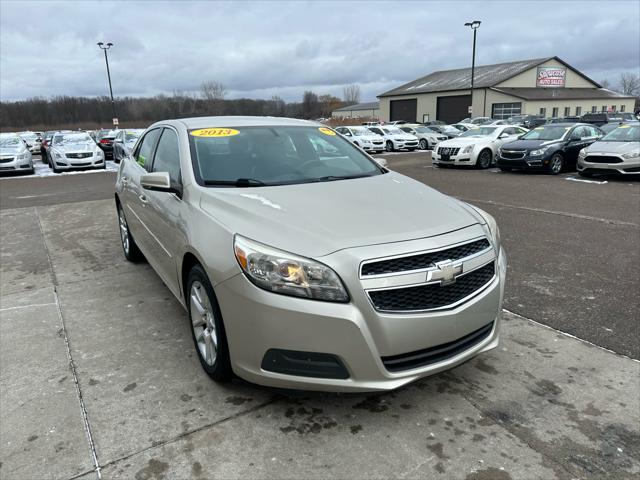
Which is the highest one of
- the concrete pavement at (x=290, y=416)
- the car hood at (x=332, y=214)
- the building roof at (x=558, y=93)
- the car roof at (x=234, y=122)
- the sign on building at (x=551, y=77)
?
the sign on building at (x=551, y=77)

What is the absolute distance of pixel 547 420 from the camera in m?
2.75

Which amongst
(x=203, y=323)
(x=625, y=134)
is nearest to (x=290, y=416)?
(x=203, y=323)

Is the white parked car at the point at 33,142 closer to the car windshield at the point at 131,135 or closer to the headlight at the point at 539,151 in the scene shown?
the car windshield at the point at 131,135

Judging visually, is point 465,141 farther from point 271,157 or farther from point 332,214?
point 332,214

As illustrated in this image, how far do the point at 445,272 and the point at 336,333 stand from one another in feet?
2.19

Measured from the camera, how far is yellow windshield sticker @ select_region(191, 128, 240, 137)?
12.8ft

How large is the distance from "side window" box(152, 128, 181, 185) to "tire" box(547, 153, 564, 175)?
41.1 ft

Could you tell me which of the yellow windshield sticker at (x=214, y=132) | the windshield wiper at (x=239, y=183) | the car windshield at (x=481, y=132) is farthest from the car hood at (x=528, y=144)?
the windshield wiper at (x=239, y=183)

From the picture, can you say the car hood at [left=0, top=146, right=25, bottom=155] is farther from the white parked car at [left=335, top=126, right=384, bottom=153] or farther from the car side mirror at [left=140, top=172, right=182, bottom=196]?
the car side mirror at [left=140, top=172, right=182, bottom=196]

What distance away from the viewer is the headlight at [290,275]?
2.42m

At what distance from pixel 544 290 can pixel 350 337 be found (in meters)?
3.06

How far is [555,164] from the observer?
14055 millimetres

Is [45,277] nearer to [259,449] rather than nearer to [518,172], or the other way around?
[259,449]

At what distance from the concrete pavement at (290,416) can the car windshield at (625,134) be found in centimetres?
1146
